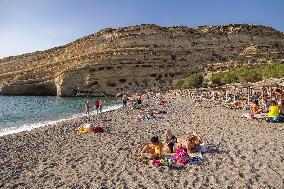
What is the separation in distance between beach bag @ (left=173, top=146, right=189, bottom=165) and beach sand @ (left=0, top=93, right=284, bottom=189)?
13.1 inches

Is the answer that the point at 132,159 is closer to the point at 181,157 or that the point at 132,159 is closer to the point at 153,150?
the point at 153,150

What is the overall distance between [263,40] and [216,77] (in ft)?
136

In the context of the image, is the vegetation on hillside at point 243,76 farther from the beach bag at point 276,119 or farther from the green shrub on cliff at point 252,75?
the beach bag at point 276,119

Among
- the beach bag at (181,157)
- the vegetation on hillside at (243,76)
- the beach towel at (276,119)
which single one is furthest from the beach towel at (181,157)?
the vegetation on hillside at (243,76)

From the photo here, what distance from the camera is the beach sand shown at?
1052 centimetres

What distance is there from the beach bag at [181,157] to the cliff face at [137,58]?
62.3 m

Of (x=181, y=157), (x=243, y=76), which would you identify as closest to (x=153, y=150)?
(x=181, y=157)

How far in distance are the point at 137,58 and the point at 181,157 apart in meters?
68.8

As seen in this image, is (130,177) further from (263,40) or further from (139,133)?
(263,40)

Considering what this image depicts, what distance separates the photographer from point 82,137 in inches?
730

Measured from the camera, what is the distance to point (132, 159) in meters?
13.1

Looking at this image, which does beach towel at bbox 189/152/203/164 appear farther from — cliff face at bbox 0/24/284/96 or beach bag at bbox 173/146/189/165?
cliff face at bbox 0/24/284/96

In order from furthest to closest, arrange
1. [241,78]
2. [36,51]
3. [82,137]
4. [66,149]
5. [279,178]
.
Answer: [36,51] < [241,78] < [82,137] < [66,149] < [279,178]

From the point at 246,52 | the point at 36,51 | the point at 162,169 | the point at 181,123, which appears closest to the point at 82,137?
the point at 181,123
